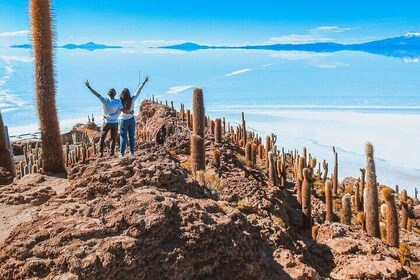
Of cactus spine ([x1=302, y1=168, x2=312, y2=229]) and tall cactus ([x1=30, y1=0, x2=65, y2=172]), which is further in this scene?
cactus spine ([x1=302, y1=168, x2=312, y2=229])

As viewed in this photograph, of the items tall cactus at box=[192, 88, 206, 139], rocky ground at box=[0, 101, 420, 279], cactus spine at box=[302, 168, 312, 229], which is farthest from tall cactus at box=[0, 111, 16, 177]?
cactus spine at box=[302, 168, 312, 229]

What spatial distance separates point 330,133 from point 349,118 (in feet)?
35.4

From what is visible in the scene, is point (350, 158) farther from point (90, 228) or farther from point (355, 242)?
point (90, 228)

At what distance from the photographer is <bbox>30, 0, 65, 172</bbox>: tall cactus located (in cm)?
1045

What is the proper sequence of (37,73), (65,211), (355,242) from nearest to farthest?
1. (65,211)
2. (355,242)
3. (37,73)

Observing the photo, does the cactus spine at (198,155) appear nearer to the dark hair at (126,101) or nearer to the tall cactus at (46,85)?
the tall cactus at (46,85)

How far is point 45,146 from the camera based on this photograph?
1096 centimetres

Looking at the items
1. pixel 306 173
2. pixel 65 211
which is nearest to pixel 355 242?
pixel 306 173

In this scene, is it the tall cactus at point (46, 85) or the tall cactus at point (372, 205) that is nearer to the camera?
the tall cactus at point (46, 85)

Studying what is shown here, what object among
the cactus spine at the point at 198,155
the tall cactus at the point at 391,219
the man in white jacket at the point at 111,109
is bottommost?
the tall cactus at the point at 391,219

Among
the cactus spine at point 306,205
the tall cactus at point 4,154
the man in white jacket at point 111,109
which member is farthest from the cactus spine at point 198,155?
the tall cactus at point 4,154

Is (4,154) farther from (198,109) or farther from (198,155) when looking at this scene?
(198,109)

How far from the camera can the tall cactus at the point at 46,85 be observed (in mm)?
10445

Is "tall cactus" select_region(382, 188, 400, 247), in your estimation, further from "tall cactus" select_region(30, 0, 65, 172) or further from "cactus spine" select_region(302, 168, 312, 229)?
"tall cactus" select_region(30, 0, 65, 172)
